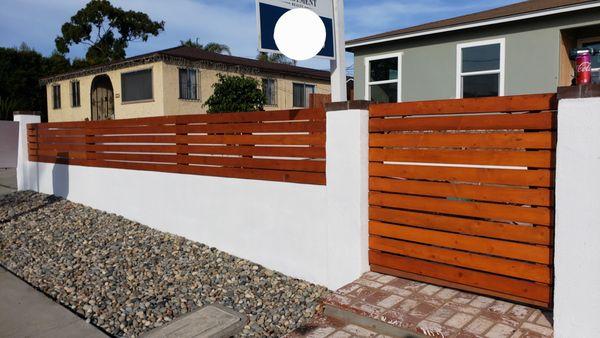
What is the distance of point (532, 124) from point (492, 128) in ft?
0.92

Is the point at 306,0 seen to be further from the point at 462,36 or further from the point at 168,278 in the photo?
the point at 462,36

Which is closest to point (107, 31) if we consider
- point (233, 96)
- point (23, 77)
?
point (23, 77)

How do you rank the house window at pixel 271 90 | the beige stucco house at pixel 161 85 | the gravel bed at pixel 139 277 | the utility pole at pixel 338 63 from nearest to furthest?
the gravel bed at pixel 139 277, the utility pole at pixel 338 63, the beige stucco house at pixel 161 85, the house window at pixel 271 90

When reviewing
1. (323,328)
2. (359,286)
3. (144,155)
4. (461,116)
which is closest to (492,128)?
(461,116)

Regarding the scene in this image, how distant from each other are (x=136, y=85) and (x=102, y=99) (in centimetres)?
439

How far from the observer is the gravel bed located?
402 cm

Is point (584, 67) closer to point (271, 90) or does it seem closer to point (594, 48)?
point (594, 48)

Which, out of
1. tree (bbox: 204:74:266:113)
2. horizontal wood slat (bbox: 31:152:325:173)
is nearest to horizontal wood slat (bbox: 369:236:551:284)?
horizontal wood slat (bbox: 31:152:325:173)

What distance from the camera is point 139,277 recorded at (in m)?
4.88

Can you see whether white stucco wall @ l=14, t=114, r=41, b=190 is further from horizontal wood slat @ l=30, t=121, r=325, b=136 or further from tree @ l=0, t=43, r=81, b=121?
tree @ l=0, t=43, r=81, b=121

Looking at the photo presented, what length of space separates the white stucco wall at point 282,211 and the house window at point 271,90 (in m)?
14.4

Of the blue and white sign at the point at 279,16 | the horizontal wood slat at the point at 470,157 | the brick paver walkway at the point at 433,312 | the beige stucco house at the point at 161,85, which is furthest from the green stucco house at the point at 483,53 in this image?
the beige stucco house at the point at 161,85

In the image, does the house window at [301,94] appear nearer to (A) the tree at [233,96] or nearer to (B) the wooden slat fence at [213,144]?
(A) the tree at [233,96]

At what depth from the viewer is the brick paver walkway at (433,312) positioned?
10.3 feet
